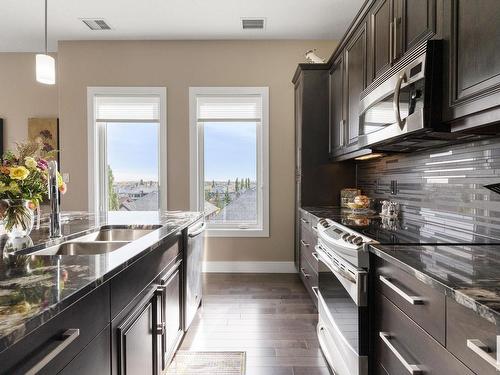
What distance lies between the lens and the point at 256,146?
180 inches

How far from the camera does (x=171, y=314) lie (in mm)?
2098

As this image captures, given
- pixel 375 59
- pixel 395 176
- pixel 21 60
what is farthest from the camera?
pixel 21 60

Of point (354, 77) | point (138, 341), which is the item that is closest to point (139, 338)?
point (138, 341)

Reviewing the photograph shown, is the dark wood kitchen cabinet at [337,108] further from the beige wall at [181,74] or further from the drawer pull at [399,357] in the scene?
the drawer pull at [399,357]

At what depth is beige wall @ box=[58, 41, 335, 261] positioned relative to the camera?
→ 444 centimetres

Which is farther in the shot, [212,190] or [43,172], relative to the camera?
[212,190]

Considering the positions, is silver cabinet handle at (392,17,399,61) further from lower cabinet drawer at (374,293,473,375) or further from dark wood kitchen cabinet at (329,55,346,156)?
lower cabinet drawer at (374,293,473,375)

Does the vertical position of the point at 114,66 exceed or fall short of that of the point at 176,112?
it exceeds it

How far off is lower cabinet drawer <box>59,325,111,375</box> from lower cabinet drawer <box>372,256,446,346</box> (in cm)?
97

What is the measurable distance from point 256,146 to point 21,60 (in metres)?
3.36

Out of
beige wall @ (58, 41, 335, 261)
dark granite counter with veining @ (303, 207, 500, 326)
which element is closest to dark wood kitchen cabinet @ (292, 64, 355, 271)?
beige wall @ (58, 41, 335, 261)

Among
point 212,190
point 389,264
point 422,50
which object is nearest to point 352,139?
point 422,50

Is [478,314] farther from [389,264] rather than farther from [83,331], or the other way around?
[83,331]

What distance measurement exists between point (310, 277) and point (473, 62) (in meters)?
2.24
